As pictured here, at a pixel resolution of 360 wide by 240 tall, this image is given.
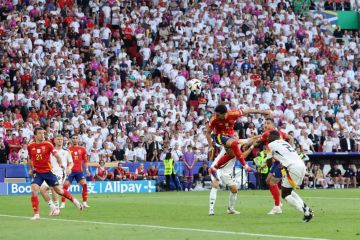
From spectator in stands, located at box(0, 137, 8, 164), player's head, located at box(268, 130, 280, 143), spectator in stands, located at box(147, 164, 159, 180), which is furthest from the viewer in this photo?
spectator in stands, located at box(147, 164, 159, 180)

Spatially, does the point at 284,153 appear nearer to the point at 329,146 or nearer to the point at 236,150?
the point at 236,150

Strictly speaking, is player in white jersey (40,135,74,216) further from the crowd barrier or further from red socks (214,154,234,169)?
the crowd barrier

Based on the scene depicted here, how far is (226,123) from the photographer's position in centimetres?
2266

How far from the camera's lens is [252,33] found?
5044cm

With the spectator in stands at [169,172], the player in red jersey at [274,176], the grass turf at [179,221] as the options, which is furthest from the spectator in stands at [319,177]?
the player in red jersey at [274,176]

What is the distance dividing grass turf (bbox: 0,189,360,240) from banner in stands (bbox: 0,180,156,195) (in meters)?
7.89

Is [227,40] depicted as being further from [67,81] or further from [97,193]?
[97,193]

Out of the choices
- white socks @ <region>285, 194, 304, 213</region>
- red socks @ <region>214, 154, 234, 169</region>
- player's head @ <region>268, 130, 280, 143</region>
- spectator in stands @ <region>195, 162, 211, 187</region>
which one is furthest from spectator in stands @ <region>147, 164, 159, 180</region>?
white socks @ <region>285, 194, 304, 213</region>

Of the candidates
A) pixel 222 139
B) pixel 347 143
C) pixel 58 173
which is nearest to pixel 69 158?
pixel 58 173

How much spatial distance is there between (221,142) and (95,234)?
224 inches

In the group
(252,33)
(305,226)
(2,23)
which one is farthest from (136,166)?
(305,226)

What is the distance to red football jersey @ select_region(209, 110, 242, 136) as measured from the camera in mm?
22516

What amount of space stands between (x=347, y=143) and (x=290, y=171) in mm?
25042

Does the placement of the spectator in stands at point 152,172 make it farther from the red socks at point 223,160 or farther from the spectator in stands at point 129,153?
the red socks at point 223,160
